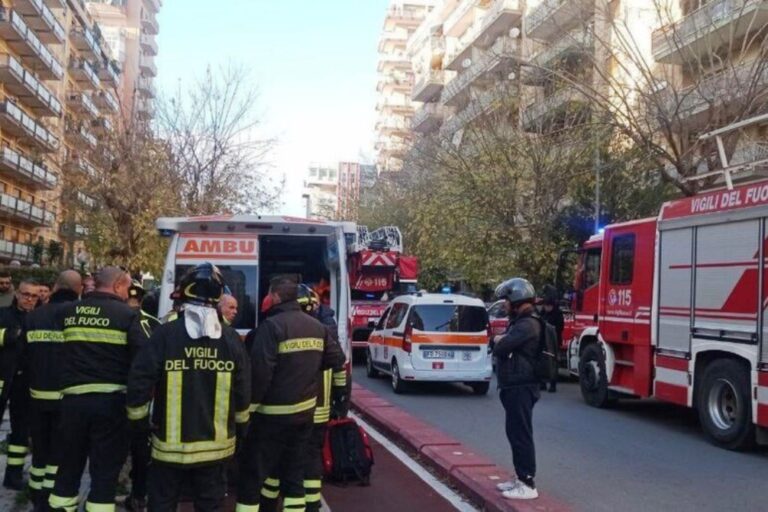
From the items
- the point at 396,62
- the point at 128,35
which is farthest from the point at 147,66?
the point at 396,62

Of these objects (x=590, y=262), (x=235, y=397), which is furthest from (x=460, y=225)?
(x=235, y=397)

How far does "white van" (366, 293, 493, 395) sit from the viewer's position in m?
14.8

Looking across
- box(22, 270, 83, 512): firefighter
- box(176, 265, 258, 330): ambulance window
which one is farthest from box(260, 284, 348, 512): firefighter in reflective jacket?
box(176, 265, 258, 330): ambulance window

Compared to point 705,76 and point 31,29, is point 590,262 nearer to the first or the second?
point 705,76

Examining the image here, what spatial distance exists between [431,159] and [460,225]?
435cm

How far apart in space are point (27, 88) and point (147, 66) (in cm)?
3720

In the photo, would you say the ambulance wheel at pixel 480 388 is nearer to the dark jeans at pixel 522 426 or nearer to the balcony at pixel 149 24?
the dark jeans at pixel 522 426

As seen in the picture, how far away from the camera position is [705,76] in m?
19.0

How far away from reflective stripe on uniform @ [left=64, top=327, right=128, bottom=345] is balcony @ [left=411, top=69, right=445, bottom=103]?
56.8m

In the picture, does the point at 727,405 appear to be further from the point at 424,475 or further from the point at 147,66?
the point at 147,66

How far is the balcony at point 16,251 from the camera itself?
159 feet

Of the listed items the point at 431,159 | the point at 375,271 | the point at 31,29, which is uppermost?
the point at 31,29

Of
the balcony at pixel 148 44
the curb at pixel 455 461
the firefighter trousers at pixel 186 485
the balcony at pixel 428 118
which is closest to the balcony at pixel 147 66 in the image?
the balcony at pixel 148 44

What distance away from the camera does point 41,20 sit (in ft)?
167
